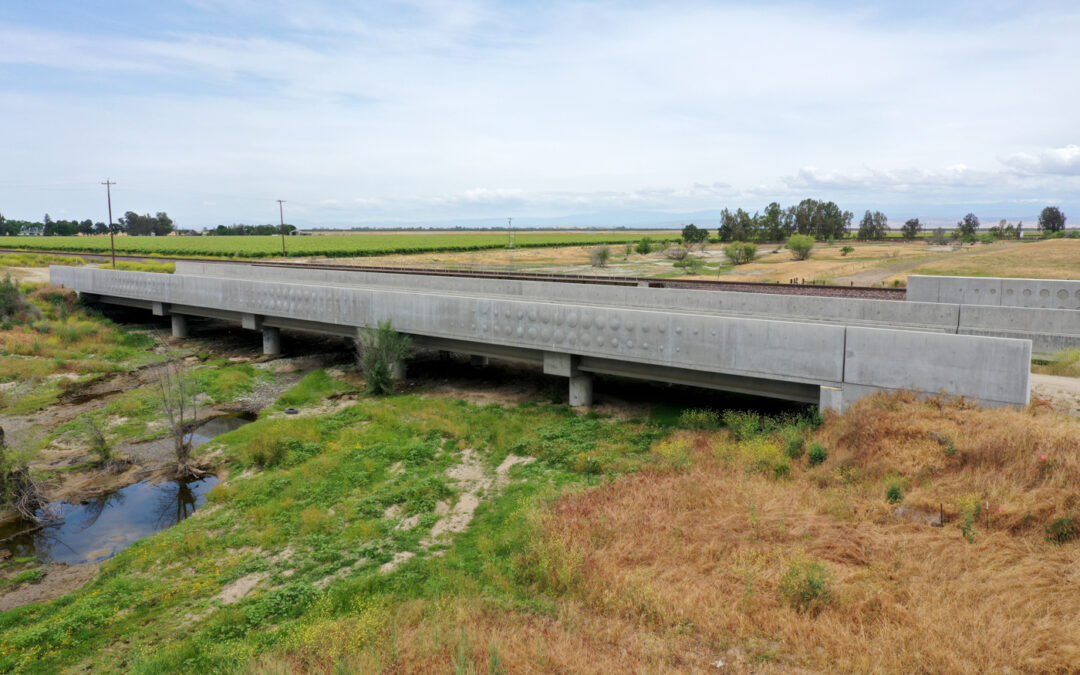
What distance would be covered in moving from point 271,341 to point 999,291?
3142 centimetres

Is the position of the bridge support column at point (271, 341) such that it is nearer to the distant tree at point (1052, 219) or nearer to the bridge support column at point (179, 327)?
the bridge support column at point (179, 327)

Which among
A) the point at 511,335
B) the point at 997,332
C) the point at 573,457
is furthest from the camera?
the point at 511,335

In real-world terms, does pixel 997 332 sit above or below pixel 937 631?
above

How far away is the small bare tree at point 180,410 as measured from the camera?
1697cm

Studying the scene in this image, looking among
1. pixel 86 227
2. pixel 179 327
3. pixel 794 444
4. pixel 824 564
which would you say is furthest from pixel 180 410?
pixel 86 227

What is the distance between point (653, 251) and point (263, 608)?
91.0 metres

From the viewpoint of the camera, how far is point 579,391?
1998cm

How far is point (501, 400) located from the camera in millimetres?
21297

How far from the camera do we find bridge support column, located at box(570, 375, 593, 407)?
19953 millimetres

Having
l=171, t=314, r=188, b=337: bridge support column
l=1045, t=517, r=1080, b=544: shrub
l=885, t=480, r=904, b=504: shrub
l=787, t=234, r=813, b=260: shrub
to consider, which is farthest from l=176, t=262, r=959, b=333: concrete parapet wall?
l=787, t=234, r=813, b=260: shrub

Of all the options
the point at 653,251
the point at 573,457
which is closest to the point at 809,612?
the point at 573,457

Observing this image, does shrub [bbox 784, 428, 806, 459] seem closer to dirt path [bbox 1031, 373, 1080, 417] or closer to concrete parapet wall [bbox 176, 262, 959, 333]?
dirt path [bbox 1031, 373, 1080, 417]

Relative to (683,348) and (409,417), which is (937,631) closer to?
(683,348)

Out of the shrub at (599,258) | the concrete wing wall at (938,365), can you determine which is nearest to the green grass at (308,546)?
the concrete wing wall at (938,365)
